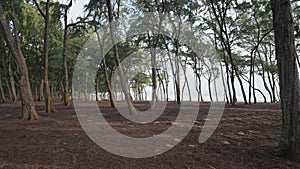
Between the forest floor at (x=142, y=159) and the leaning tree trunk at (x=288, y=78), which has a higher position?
the leaning tree trunk at (x=288, y=78)

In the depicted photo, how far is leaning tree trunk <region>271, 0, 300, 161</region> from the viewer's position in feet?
13.7

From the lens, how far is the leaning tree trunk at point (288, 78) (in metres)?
4.17

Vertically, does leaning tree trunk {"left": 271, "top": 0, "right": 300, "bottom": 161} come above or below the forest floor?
above

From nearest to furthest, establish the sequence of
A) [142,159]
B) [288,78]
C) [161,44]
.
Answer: [288,78], [142,159], [161,44]

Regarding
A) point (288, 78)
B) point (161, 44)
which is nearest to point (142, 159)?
point (288, 78)

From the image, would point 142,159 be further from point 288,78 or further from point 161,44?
point 161,44

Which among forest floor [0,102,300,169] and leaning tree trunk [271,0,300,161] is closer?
forest floor [0,102,300,169]

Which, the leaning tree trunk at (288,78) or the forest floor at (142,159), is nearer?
the forest floor at (142,159)

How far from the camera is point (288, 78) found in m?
4.21

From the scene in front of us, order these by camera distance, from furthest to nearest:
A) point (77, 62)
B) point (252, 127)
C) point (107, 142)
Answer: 1. point (77, 62)
2. point (252, 127)
3. point (107, 142)

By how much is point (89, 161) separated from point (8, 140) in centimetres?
263

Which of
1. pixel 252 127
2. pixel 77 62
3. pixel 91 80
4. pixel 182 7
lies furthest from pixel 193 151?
pixel 91 80

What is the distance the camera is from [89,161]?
4172 millimetres

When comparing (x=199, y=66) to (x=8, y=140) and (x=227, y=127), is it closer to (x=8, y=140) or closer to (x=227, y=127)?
(x=227, y=127)
